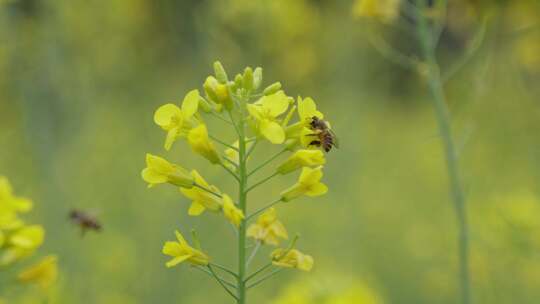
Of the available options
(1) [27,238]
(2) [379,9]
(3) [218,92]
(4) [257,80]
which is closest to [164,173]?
(3) [218,92]

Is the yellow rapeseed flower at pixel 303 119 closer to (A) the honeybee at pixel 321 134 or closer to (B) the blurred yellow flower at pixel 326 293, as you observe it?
(A) the honeybee at pixel 321 134

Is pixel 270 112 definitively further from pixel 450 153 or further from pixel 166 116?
pixel 450 153

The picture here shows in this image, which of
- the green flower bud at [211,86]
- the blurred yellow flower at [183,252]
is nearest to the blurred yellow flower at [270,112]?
the green flower bud at [211,86]

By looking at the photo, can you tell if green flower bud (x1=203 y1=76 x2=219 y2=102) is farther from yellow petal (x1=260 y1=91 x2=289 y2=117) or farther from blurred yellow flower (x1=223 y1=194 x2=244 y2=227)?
blurred yellow flower (x1=223 y1=194 x2=244 y2=227)

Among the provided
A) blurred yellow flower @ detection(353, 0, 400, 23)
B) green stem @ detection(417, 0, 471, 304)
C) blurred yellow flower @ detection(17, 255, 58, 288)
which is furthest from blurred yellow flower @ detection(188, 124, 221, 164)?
blurred yellow flower @ detection(353, 0, 400, 23)

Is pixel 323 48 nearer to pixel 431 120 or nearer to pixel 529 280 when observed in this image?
pixel 431 120

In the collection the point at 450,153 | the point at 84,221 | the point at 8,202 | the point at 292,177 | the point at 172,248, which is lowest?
the point at 172,248
